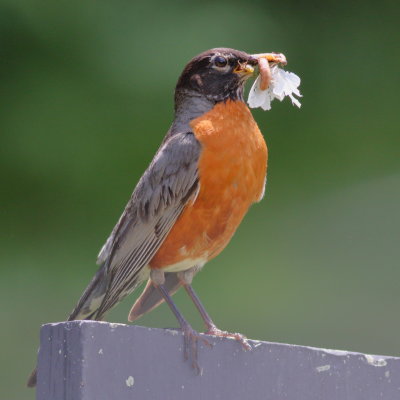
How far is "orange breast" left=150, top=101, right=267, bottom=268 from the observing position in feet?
12.8

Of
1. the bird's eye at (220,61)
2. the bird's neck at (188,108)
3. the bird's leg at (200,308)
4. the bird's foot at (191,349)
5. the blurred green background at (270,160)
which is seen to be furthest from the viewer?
the blurred green background at (270,160)

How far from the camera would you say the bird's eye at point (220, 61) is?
4.28 metres

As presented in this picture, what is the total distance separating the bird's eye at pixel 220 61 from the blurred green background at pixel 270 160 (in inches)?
42.7

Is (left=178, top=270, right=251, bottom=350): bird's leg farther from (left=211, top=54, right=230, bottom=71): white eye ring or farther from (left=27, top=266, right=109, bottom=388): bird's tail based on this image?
(left=211, top=54, right=230, bottom=71): white eye ring

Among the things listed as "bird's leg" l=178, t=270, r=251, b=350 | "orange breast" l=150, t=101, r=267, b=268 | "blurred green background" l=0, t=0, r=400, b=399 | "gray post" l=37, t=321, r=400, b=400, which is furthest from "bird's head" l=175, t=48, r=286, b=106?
"gray post" l=37, t=321, r=400, b=400

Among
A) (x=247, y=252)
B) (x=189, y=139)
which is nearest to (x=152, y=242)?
(x=189, y=139)

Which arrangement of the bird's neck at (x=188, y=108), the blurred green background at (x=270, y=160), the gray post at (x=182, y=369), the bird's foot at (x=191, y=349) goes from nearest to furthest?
the gray post at (x=182, y=369) < the bird's foot at (x=191, y=349) < the bird's neck at (x=188, y=108) < the blurred green background at (x=270, y=160)

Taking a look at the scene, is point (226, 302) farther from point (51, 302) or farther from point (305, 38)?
point (305, 38)

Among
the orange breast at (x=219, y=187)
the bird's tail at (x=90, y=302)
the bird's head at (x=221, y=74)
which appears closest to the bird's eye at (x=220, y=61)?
the bird's head at (x=221, y=74)

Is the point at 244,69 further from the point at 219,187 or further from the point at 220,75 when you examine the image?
the point at 219,187

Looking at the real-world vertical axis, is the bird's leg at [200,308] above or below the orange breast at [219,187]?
below

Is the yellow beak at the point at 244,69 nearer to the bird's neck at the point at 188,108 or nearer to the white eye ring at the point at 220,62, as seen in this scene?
the white eye ring at the point at 220,62

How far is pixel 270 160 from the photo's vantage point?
543 cm

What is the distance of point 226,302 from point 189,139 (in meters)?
1.50
